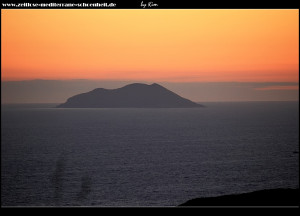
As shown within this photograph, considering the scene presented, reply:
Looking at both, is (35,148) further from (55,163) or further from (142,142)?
(142,142)

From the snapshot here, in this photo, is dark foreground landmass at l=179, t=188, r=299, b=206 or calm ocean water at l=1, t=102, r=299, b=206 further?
calm ocean water at l=1, t=102, r=299, b=206

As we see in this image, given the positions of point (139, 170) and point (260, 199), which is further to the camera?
point (139, 170)

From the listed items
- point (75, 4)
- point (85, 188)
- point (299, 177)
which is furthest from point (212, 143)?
point (75, 4)

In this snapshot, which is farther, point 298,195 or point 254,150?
point 254,150

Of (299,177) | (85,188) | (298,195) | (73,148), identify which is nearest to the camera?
(298,195)

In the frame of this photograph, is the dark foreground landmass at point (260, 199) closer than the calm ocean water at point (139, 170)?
Yes

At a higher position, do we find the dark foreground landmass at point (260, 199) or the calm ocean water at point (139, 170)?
the dark foreground landmass at point (260, 199)

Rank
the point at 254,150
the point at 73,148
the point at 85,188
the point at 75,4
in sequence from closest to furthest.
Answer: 1. the point at 75,4
2. the point at 85,188
3. the point at 254,150
4. the point at 73,148

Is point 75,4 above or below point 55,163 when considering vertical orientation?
above

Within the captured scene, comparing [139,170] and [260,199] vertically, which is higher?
[260,199]

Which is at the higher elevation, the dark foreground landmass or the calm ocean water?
the dark foreground landmass
